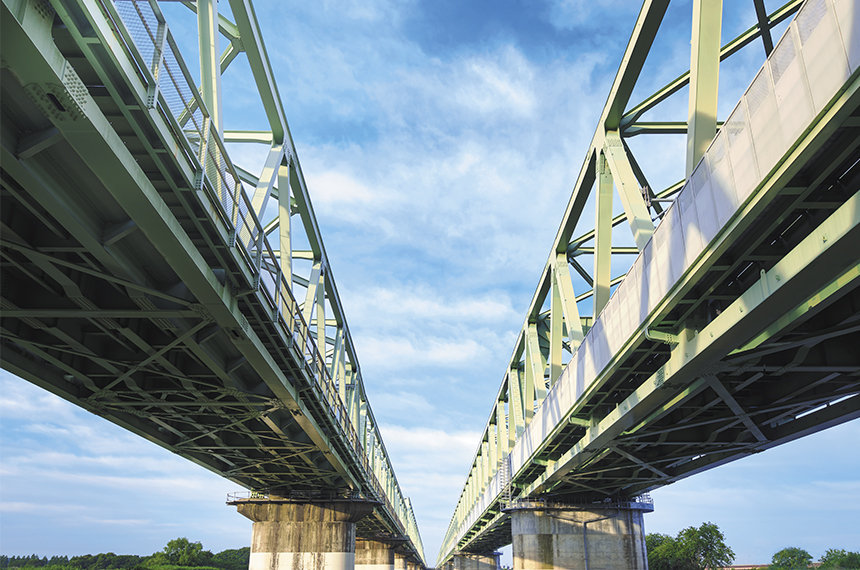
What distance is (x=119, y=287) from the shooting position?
13.8 m

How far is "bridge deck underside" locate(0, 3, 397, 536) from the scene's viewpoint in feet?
28.6

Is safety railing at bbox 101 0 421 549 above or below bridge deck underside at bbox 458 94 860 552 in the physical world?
above

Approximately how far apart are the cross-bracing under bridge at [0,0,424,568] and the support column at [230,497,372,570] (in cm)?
1339

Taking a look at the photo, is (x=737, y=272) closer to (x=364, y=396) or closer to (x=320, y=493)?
(x=320, y=493)

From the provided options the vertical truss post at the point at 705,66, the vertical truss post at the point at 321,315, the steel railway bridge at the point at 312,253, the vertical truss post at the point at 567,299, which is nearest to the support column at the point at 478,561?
the steel railway bridge at the point at 312,253

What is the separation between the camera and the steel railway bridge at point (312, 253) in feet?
27.9

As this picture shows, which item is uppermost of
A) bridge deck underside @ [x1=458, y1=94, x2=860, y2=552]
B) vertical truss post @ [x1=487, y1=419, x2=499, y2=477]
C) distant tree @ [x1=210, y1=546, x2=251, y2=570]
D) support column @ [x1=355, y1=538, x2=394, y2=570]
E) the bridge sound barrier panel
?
vertical truss post @ [x1=487, y1=419, x2=499, y2=477]

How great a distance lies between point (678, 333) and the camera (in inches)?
567

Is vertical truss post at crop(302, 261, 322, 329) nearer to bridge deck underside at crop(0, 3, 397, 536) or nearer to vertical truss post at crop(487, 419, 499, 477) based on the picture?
bridge deck underside at crop(0, 3, 397, 536)

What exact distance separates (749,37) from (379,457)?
2726 inches

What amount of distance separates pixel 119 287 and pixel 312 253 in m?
15.7

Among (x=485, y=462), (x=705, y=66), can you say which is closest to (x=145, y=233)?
(x=705, y=66)

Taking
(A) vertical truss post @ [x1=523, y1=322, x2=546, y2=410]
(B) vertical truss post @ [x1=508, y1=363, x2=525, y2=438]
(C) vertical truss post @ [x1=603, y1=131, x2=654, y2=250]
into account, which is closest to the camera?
(C) vertical truss post @ [x1=603, y1=131, x2=654, y2=250]

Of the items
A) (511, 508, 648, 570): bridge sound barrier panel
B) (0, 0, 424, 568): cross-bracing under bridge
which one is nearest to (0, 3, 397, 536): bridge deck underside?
(0, 0, 424, 568): cross-bracing under bridge
